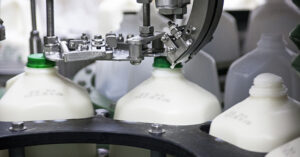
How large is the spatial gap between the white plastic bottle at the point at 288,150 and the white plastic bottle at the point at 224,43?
1000 mm

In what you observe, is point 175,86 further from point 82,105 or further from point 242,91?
point 242,91

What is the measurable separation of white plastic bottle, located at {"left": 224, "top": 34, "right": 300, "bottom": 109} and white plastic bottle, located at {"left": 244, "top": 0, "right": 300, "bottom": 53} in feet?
1.44

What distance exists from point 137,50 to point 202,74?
555 millimetres

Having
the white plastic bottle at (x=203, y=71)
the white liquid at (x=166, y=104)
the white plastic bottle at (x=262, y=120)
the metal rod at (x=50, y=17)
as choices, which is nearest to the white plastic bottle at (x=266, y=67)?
the white plastic bottle at (x=203, y=71)

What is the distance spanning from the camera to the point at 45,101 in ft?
3.36

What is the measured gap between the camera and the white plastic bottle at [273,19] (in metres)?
1.82

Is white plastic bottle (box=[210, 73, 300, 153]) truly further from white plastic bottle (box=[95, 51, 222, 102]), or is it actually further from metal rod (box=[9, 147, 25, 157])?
white plastic bottle (box=[95, 51, 222, 102])

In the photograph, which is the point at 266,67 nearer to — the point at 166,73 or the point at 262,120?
the point at 166,73

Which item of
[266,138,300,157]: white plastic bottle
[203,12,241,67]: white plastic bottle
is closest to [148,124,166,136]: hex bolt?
[266,138,300,157]: white plastic bottle

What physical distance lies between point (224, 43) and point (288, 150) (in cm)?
107

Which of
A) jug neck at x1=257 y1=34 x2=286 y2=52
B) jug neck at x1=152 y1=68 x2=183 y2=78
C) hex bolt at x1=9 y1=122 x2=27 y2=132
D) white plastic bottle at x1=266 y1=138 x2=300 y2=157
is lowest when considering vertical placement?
hex bolt at x1=9 y1=122 x2=27 y2=132

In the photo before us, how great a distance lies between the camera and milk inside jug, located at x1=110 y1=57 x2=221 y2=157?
1.00 meters

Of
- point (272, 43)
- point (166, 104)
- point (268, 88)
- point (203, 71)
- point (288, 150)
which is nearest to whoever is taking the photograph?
point (288, 150)

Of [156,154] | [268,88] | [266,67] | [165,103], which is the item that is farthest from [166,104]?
[266,67]
